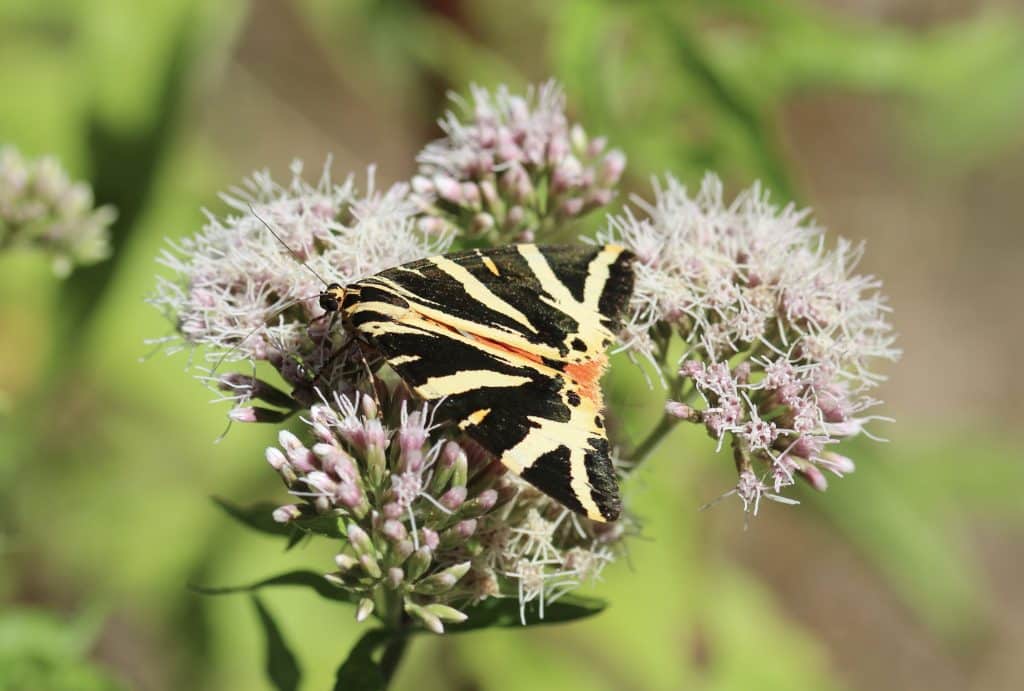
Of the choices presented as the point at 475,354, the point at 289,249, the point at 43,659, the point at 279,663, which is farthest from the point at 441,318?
the point at 43,659

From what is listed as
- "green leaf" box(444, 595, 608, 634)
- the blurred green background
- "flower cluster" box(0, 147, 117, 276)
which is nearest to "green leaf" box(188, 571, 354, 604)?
"green leaf" box(444, 595, 608, 634)

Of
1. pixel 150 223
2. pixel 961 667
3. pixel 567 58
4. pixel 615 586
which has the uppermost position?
pixel 567 58

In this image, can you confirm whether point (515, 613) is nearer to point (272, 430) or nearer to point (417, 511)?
point (417, 511)

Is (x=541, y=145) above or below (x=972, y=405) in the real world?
→ below

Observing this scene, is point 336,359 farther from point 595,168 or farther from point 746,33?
point 746,33

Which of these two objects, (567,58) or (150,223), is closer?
(567,58)

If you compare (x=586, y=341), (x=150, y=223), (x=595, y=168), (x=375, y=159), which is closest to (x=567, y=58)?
(x=595, y=168)

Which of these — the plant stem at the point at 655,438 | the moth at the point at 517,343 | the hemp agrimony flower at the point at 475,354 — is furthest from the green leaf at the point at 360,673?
the plant stem at the point at 655,438
